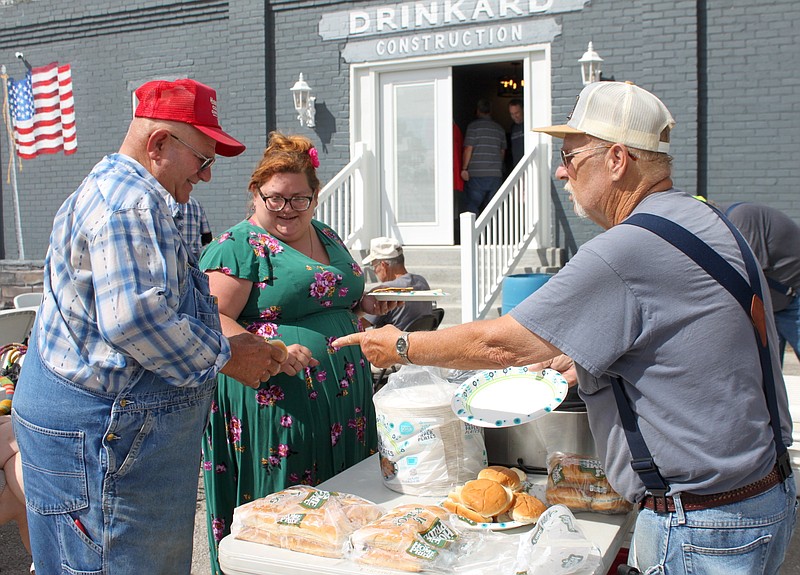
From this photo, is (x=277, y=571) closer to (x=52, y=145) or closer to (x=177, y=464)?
(x=177, y=464)

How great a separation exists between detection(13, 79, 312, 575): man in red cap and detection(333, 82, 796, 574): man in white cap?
2.76ft

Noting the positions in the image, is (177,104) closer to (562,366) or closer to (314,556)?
(314,556)

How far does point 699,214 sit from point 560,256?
7010mm

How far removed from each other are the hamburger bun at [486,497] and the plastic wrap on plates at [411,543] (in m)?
0.10

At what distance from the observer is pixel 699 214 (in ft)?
5.66

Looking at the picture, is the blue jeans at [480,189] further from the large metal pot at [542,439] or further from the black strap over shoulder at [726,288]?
the black strap over shoulder at [726,288]

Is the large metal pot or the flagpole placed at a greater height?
the flagpole

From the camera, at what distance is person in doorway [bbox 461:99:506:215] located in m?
9.69

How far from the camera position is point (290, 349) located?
257 centimetres

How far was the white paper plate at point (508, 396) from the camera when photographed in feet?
6.87

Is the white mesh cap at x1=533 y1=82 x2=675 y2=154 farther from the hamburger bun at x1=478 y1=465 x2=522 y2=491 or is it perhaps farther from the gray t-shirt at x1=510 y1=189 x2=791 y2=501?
the hamburger bun at x1=478 y1=465 x2=522 y2=491

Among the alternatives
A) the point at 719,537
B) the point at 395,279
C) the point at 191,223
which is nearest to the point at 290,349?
the point at 719,537

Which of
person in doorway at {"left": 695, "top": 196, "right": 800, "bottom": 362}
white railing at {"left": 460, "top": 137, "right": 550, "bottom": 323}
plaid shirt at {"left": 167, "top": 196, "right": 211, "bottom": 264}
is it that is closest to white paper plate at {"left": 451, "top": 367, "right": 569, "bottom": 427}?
plaid shirt at {"left": 167, "top": 196, "right": 211, "bottom": 264}

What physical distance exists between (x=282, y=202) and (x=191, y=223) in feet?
4.15
